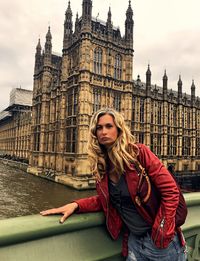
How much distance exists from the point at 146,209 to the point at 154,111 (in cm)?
3618

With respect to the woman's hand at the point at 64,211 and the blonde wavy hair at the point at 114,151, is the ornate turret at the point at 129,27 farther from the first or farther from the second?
the woman's hand at the point at 64,211

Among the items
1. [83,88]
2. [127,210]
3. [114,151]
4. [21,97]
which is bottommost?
[127,210]

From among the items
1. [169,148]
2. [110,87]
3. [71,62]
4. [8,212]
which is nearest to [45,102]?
[71,62]

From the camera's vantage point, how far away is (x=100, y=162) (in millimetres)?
2170

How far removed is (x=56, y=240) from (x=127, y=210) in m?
0.64

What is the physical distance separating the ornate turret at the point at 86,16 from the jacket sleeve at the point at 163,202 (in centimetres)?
3013

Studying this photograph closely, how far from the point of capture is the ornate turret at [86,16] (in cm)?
2925

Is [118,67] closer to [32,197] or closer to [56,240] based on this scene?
[32,197]

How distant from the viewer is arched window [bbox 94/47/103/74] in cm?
3050

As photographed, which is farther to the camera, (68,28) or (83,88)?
(68,28)

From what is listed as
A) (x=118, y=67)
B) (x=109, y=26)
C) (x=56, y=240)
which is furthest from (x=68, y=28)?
(x=56, y=240)

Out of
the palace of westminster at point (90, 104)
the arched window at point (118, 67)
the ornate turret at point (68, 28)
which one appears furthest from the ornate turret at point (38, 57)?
the arched window at point (118, 67)

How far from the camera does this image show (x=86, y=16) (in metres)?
29.6

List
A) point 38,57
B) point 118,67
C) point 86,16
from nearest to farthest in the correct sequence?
point 86,16, point 118,67, point 38,57
